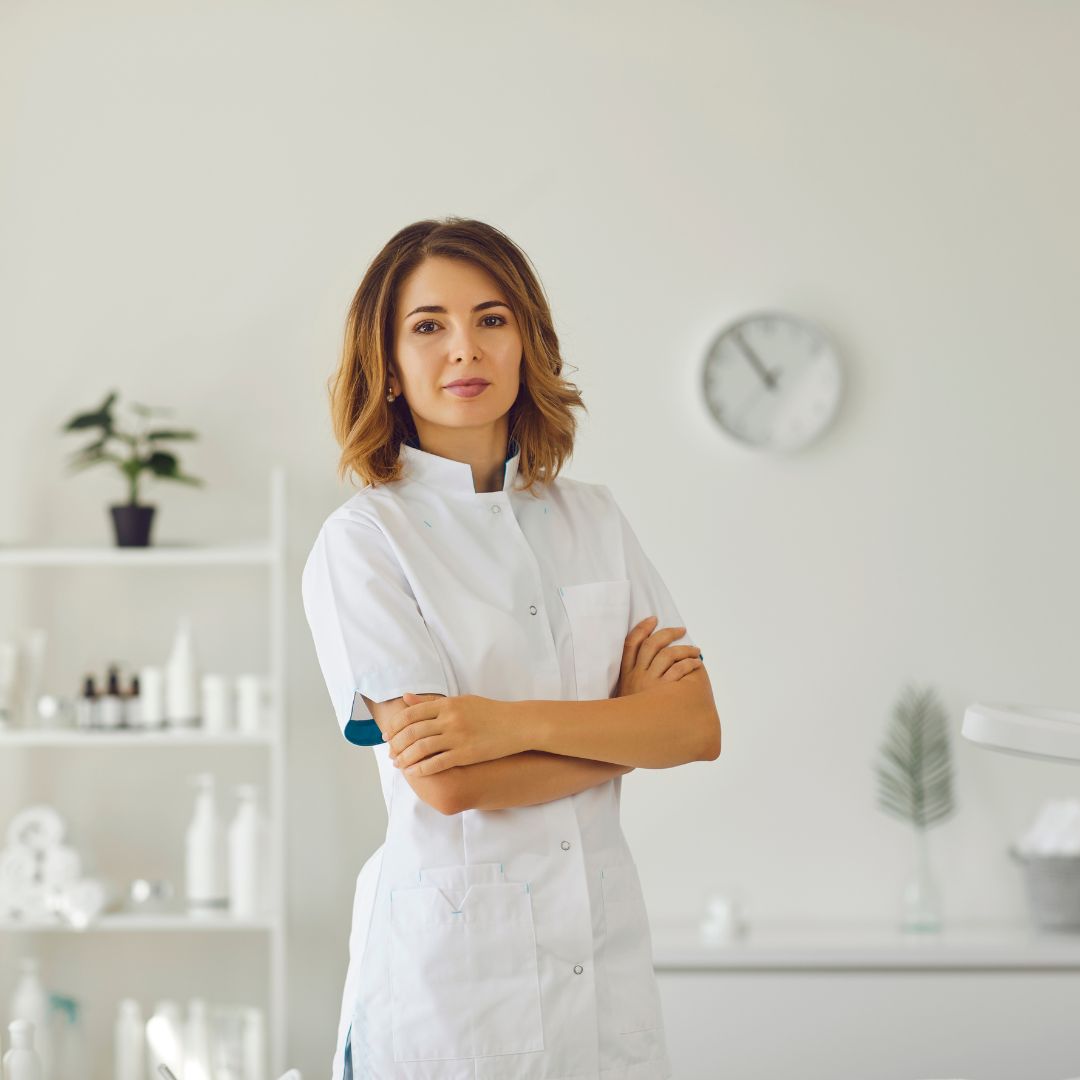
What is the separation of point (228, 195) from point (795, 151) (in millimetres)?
1297

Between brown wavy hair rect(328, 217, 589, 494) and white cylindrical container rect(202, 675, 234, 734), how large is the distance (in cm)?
143

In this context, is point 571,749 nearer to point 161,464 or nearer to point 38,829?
point 161,464

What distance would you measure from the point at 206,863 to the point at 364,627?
163 centimetres

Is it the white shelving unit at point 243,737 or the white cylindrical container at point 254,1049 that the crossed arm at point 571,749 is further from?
the white cylindrical container at point 254,1049

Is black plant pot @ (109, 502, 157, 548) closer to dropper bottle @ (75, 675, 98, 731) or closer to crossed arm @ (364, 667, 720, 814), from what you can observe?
dropper bottle @ (75, 675, 98, 731)

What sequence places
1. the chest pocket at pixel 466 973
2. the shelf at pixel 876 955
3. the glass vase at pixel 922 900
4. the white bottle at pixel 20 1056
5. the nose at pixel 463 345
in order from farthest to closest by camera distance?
1. the glass vase at pixel 922 900
2. the shelf at pixel 876 955
3. the white bottle at pixel 20 1056
4. the nose at pixel 463 345
5. the chest pocket at pixel 466 973

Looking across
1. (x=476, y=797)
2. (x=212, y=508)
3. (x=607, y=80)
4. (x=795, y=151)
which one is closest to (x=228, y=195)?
(x=212, y=508)

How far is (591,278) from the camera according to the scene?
9.82 ft

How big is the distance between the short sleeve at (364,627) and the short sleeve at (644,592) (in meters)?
0.23

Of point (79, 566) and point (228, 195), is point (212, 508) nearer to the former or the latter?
point (79, 566)

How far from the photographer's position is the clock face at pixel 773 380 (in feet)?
9.66

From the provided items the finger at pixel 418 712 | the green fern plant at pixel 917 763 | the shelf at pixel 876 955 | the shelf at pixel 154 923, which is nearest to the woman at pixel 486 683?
the finger at pixel 418 712

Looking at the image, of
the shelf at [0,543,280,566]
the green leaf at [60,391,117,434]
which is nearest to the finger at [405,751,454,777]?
the shelf at [0,543,280,566]

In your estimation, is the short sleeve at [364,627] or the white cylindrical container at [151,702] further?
the white cylindrical container at [151,702]
